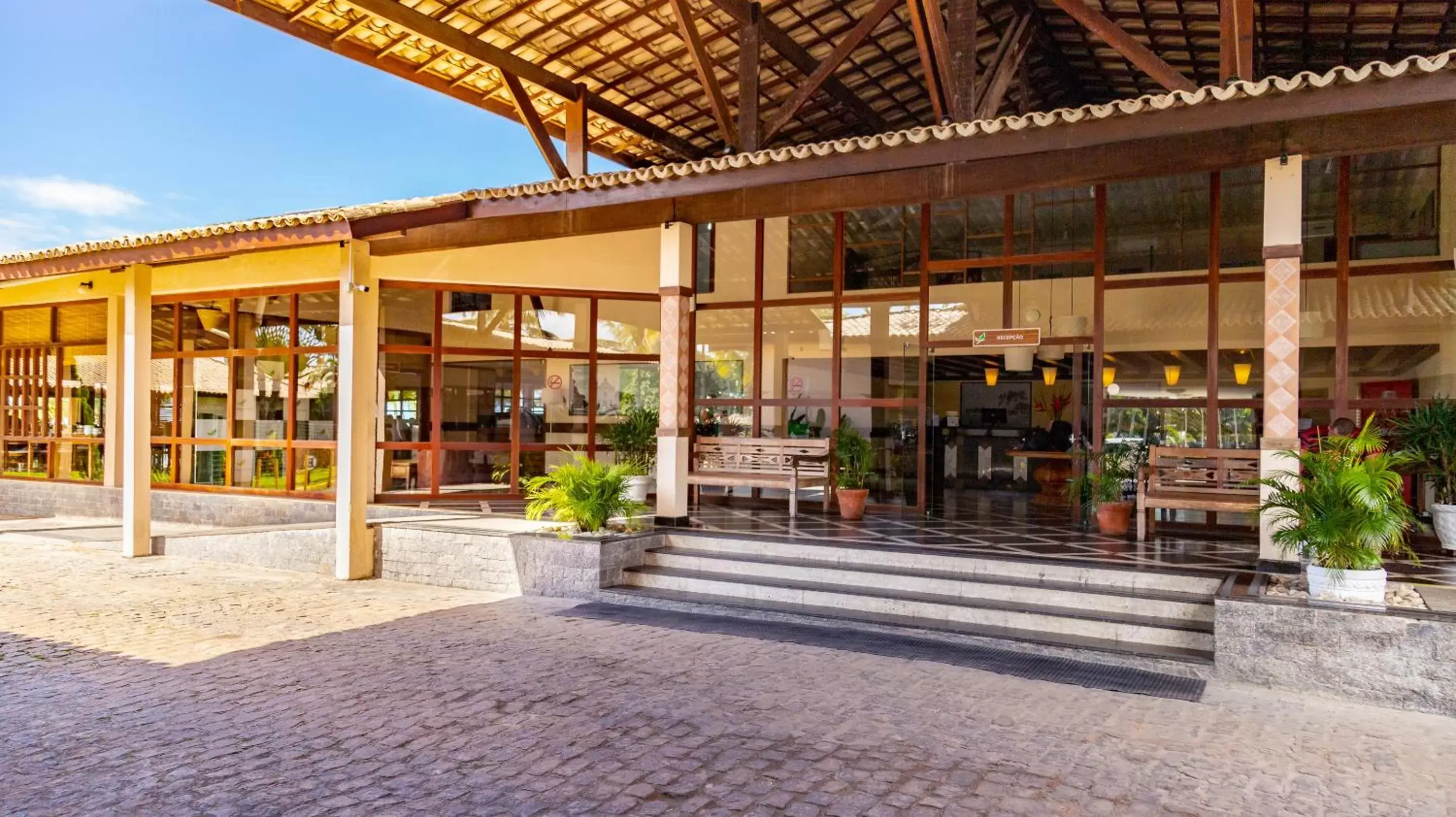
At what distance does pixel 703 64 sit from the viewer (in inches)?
363

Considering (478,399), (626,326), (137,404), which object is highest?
(626,326)

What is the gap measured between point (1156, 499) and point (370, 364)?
7.41 m

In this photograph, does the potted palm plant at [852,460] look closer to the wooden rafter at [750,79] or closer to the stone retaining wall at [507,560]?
the stone retaining wall at [507,560]

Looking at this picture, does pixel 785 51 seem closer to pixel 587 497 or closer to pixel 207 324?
pixel 587 497

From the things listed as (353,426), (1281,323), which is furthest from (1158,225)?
(353,426)

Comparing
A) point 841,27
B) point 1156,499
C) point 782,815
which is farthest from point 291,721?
point 841,27

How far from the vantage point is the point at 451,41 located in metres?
9.41

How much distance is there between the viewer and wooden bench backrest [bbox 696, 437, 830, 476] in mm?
9570

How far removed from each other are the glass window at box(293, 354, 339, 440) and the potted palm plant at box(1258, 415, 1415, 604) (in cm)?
1021

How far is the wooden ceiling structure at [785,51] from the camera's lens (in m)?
8.89

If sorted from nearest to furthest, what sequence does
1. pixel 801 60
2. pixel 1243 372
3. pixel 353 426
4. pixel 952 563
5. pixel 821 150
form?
pixel 952 563 → pixel 821 150 → pixel 353 426 → pixel 1243 372 → pixel 801 60

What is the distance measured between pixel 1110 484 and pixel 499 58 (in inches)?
311

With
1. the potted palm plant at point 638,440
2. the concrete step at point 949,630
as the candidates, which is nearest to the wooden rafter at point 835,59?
the potted palm plant at point 638,440

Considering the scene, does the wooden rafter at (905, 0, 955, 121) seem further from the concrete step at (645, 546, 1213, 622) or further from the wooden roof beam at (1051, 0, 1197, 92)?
the concrete step at (645, 546, 1213, 622)
